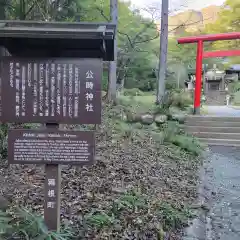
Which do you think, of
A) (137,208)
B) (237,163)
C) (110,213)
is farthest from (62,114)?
(237,163)

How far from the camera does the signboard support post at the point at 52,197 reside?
357 centimetres

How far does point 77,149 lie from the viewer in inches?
135

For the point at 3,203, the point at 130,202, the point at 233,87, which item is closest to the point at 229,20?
the point at 233,87

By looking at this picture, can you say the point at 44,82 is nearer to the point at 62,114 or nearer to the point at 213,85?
the point at 62,114

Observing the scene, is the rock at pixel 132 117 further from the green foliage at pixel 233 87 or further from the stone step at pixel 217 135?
the green foliage at pixel 233 87

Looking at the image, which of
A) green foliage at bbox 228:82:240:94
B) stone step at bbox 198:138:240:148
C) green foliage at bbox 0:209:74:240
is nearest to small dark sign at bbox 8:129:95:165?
green foliage at bbox 0:209:74:240

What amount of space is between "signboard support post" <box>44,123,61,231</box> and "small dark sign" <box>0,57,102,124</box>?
0.53m

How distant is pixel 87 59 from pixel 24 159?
3.89 ft

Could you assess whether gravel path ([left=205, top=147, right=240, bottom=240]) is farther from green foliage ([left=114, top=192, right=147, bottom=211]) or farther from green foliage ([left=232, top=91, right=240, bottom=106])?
green foliage ([left=232, top=91, right=240, bottom=106])

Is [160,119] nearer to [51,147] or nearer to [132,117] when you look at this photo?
[132,117]

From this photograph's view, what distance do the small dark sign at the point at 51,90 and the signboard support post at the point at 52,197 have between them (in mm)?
531

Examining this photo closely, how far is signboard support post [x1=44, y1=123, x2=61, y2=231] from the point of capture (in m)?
3.57

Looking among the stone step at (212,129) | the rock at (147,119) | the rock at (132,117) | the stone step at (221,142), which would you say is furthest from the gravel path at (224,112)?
the rock at (132,117)

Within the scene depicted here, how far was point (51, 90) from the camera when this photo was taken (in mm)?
3398
